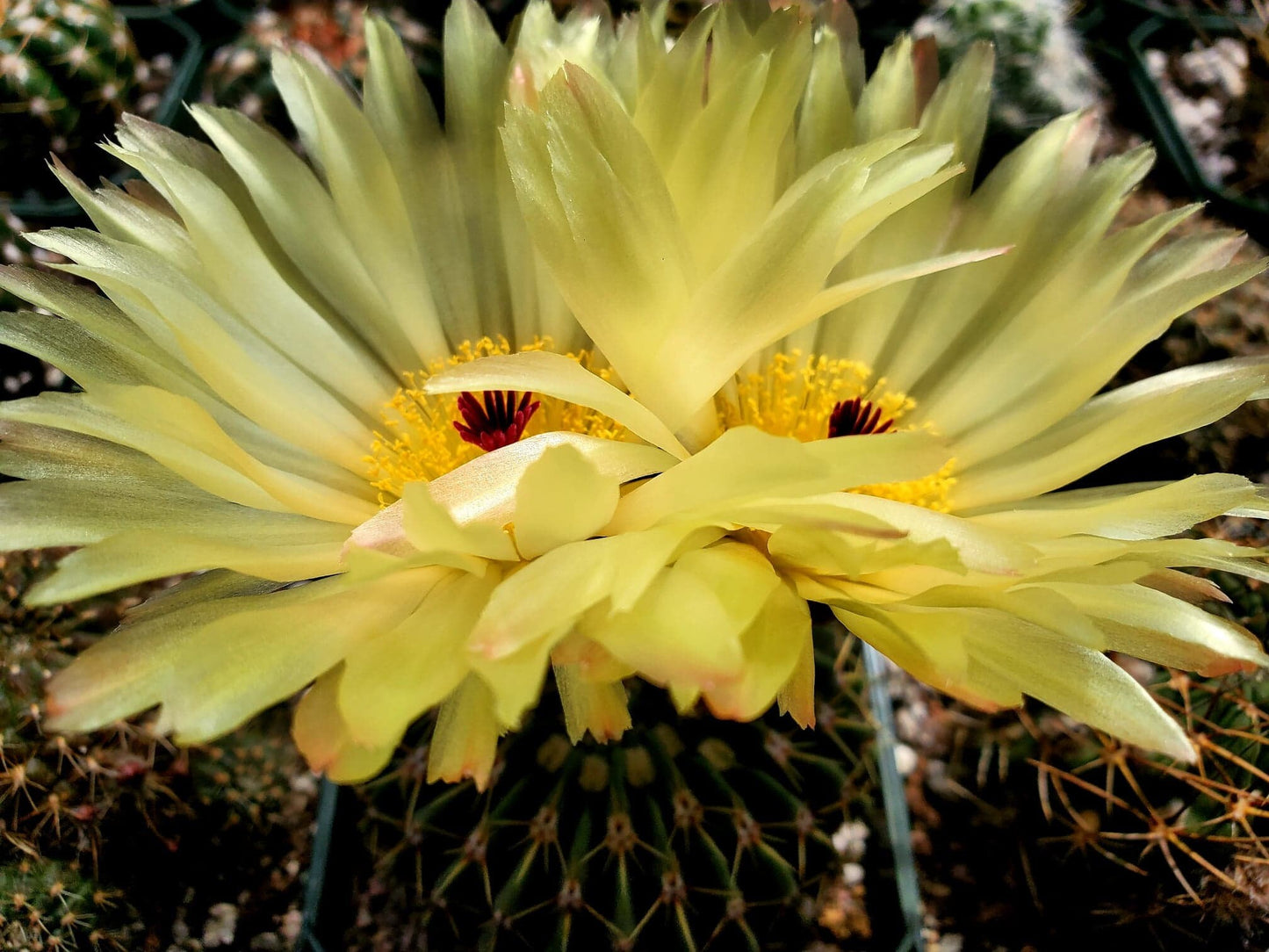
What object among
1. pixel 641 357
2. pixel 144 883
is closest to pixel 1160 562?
pixel 641 357

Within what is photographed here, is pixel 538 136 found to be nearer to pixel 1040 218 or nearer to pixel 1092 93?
pixel 1040 218

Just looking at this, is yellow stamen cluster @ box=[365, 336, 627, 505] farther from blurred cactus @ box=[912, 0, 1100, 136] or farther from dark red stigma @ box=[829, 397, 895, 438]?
blurred cactus @ box=[912, 0, 1100, 136]

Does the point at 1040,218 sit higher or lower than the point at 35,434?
lower

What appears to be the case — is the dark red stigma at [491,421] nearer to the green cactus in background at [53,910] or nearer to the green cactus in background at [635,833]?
the green cactus in background at [635,833]

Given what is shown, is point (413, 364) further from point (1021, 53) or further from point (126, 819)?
point (1021, 53)

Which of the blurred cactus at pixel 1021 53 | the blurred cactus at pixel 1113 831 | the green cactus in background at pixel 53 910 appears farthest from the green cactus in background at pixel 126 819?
the blurred cactus at pixel 1021 53

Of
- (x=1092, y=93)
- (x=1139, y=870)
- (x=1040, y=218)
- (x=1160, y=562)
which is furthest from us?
(x=1092, y=93)

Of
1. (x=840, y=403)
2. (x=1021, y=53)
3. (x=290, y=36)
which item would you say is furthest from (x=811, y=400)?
(x=290, y=36)
